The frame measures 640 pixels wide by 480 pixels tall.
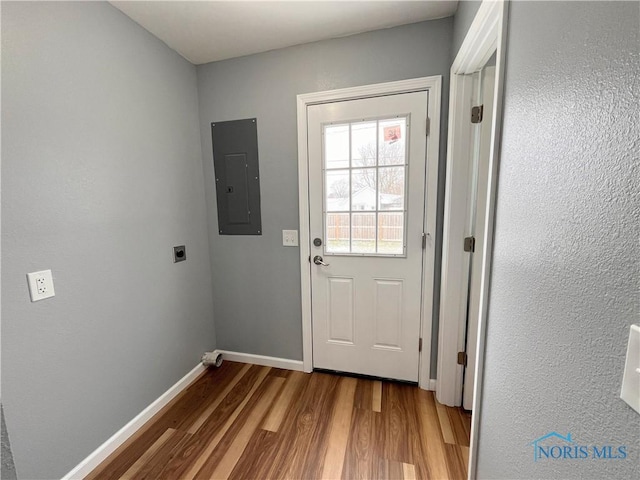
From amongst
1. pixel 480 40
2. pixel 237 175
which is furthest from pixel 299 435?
pixel 480 40

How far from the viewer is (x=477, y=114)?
1.49m

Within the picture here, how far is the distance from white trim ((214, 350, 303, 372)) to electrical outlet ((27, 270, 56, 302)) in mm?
1350

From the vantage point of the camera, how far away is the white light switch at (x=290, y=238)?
6.61 ft

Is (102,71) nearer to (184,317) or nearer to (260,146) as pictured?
(260,146)

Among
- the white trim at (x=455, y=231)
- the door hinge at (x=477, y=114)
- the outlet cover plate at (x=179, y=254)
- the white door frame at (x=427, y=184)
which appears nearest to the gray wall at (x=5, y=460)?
the outlet cover plate at (x=179, y=254)

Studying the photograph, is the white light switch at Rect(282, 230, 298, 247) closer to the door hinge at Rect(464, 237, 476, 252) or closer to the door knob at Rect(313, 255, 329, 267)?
the door knob at Rect(313, 255, 329, 267)

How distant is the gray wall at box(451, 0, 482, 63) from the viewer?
1.22 metres

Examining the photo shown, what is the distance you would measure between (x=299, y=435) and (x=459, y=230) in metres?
1.52

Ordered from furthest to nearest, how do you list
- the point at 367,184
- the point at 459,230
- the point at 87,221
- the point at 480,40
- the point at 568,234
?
the point at 367,184
the point at 459,230
the point at 87,221
the point at 480,40
the point at 568,234

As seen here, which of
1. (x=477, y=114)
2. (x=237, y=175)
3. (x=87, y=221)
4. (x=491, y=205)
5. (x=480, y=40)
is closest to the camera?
(x=491, y=205)

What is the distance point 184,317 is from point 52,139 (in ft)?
4.31

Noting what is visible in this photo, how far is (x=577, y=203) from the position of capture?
0.54 metres

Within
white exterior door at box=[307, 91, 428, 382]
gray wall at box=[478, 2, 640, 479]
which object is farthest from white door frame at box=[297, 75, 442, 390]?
gray wall at box=[478, 2, 640, 479]

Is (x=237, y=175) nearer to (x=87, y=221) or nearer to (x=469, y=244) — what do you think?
(x=87, y=221)
